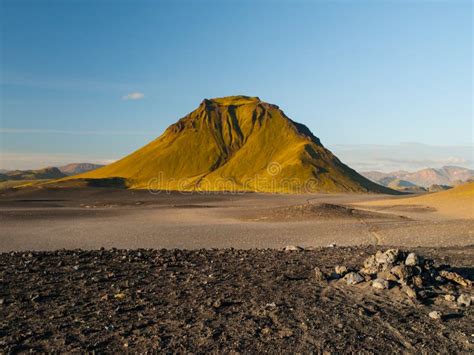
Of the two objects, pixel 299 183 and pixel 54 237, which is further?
pixel 299 183

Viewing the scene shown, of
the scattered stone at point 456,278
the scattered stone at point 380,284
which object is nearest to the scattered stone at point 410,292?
the scattered stone at point 380,284

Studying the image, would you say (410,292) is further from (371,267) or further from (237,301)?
(237,301)

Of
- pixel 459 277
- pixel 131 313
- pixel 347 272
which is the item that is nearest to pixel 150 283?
pixel 131 313

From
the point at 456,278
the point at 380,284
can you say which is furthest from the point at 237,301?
the point at 456,278

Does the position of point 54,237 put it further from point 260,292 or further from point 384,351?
point 384,351

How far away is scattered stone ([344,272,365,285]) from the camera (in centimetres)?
1116

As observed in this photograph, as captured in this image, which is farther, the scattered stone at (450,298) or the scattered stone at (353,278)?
the scattered stone at (353,278)

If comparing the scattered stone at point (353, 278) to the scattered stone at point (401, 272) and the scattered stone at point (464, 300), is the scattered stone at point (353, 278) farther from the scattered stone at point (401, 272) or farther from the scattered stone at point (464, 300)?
the scattered stone at point (464, 300)

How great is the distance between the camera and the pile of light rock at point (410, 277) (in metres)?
10.3

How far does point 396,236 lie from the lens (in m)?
24.7

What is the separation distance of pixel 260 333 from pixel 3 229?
27.8m

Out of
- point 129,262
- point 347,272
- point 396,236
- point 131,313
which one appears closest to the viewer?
point 131,313

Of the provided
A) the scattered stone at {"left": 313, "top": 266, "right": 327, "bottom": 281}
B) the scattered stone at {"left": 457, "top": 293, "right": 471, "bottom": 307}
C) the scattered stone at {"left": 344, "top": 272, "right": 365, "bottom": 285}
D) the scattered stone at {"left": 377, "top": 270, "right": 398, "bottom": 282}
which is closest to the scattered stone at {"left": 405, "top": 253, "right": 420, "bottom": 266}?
the scattered stone at {"left": 377, "top": 270, "right": 398, "bottom": 282}

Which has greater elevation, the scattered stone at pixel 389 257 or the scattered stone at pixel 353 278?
the scattered stone at pixel 389 257
